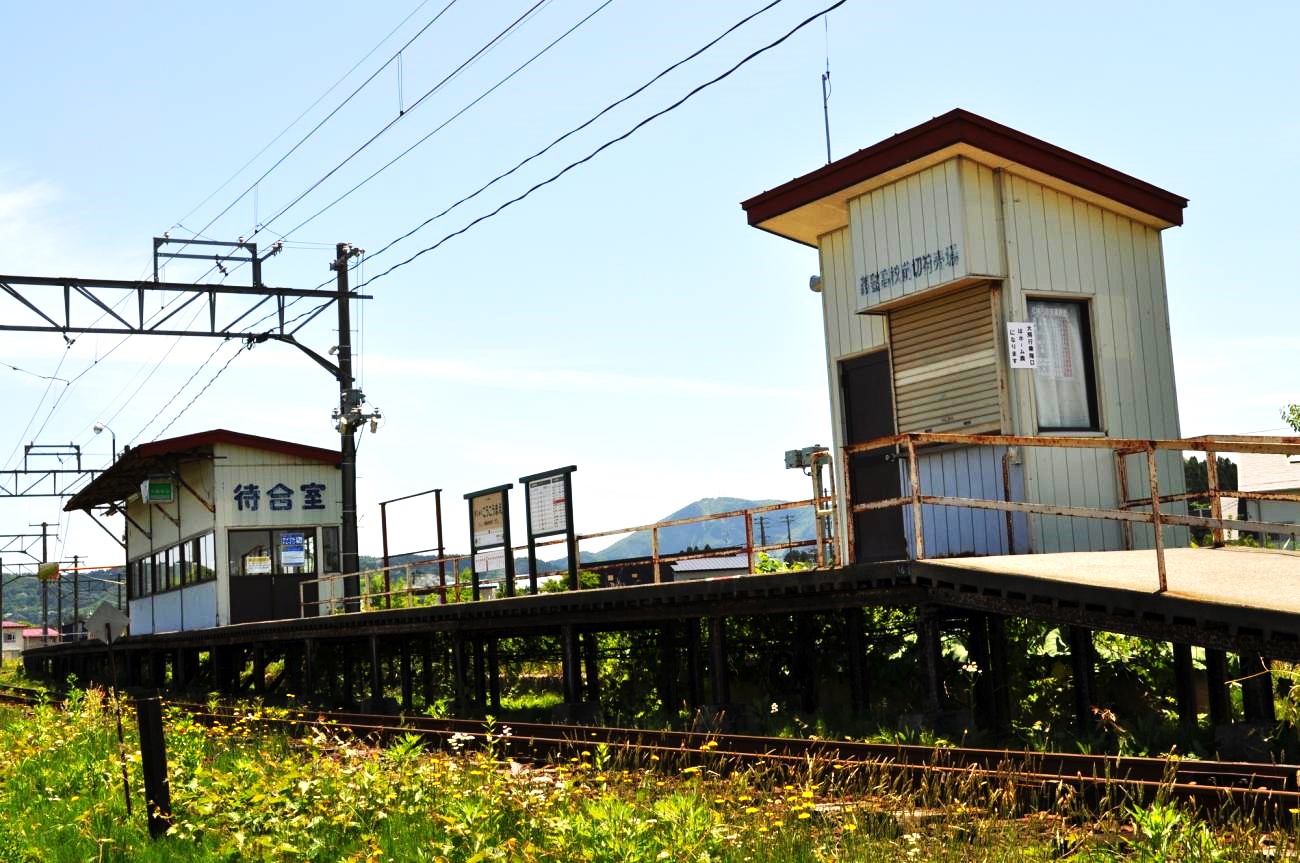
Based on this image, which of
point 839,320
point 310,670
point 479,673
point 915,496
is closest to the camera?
point 915,496

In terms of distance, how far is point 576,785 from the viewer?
31.6ft

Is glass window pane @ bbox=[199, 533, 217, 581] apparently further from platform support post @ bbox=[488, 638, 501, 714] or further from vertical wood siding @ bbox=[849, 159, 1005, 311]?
vertical wood siding @ bbox=[849, 159, 1005, 311]

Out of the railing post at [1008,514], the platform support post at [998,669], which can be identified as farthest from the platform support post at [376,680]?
the railing post at [1008,514]

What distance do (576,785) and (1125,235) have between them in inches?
377

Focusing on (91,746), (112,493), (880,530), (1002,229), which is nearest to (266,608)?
(112,493)

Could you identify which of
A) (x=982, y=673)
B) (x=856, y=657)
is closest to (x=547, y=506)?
(x=856, y=657)

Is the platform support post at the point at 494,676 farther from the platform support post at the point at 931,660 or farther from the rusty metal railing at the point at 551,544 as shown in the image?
the platform support post at the point at 931,660

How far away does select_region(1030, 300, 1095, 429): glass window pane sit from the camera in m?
14.6

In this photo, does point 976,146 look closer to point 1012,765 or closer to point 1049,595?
point 1049,595

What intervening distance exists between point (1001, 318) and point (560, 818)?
8307 mm

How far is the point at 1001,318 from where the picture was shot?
47.4 feet

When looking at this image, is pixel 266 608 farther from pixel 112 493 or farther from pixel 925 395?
pixel 925 395

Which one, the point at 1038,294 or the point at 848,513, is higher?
the point at 1038,294

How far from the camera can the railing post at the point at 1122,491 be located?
46.2 ft
